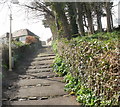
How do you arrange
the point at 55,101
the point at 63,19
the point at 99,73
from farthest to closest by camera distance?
the point at 63,19 → the point at 55,101 → the point at 99,73

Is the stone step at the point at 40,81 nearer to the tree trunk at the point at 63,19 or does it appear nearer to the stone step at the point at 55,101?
the stone step at the point at 55,101

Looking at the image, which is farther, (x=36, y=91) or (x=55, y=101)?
(x=36, y=91)

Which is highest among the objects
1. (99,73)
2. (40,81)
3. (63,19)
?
(63,19)

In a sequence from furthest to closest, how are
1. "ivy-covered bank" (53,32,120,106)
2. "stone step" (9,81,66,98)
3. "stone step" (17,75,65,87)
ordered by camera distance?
"stone step" (17,75,65,87) → "stone step" (9,81,66,98) → "ivy-covered bank" (53,32,120,106)

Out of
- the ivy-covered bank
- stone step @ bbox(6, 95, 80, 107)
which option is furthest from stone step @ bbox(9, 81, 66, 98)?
the ivy-covered bank

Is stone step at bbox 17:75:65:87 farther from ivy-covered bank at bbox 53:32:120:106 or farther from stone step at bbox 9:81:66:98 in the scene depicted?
ivy-covered bank at bbox 53:32:120:106

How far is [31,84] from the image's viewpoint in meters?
6.55

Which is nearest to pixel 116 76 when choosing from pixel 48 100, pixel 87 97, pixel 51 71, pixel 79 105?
pixel 87 97

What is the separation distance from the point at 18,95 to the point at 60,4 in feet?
32.2

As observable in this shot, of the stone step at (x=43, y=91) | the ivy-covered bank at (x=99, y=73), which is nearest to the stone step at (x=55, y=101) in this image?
A: the ivy-covered bank at (x=99, y=73)

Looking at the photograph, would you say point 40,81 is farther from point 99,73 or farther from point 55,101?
point 99,73

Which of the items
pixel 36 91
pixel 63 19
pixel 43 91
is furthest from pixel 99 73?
pixel 63 19

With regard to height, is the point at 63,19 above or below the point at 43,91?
above

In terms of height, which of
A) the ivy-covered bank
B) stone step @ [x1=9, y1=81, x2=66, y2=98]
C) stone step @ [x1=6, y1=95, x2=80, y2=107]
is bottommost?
stone step @ [x1=6, y1=95, x2=80, y2=107]
